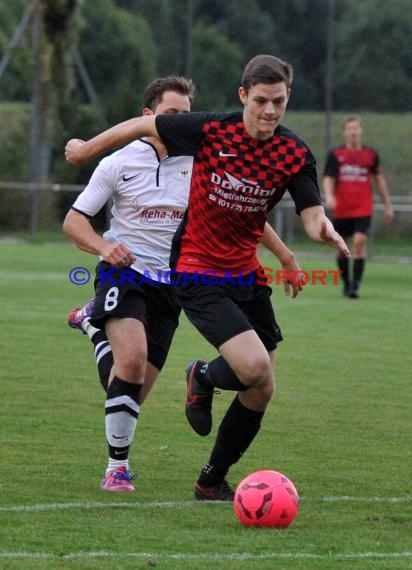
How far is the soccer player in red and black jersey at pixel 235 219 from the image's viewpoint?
560 centimetres

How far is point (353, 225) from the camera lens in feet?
56.9

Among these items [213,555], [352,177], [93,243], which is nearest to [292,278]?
[93,243]

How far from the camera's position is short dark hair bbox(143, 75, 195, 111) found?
634 cm

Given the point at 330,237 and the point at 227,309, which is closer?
the point at 330,237

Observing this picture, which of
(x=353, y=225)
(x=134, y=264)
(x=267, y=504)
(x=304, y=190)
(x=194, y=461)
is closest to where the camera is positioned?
(x=267, y=504)

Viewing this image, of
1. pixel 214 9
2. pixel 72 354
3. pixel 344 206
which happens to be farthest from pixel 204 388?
pixel 214 9

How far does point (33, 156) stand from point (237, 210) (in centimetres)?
2346

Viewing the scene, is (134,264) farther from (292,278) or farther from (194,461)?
(194,461)

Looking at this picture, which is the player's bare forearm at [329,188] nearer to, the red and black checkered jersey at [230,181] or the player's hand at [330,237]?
the red and black checkered jersey at [230,181]

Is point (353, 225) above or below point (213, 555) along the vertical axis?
above

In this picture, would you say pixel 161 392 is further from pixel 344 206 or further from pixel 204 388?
pixel 344 206

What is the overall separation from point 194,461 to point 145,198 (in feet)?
4.70

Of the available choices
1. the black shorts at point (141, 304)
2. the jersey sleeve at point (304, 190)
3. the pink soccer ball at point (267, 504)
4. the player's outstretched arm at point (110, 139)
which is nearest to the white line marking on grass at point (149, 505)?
the pink soccer ball at point (267, 504)

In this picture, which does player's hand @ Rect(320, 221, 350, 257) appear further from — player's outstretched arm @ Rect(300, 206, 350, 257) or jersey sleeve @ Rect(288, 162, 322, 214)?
jersey sleeve @ Rect(288, 162, 322, 214)
